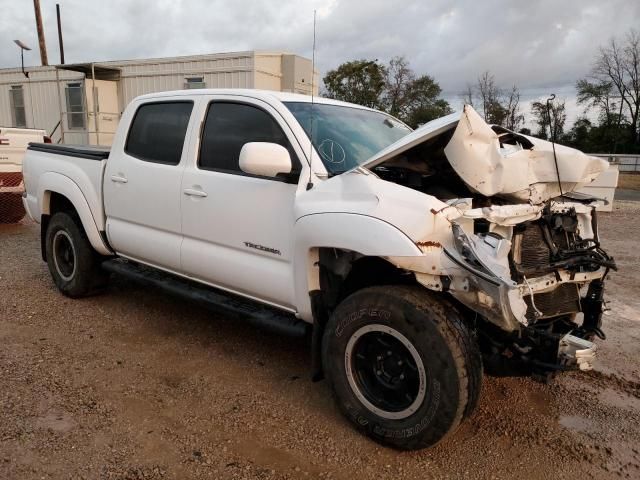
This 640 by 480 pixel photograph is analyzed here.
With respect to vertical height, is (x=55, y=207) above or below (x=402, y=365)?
above

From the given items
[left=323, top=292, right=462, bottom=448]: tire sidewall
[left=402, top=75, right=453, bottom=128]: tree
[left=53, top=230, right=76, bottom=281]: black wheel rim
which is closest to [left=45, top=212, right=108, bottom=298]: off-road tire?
[left=53, top=230, right=76, bottom=281]: black wheel rim

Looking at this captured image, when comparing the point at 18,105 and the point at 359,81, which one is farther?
the point at 359,81

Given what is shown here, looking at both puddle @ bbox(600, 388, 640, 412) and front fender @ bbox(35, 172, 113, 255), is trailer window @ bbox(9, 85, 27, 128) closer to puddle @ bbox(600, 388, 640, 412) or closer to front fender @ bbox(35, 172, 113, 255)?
front fender @ bbox(35, 172, 113, 255)

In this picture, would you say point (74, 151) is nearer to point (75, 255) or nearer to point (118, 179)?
point (118, 179)

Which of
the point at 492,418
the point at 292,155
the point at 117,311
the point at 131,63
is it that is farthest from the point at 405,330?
the point at 131,63

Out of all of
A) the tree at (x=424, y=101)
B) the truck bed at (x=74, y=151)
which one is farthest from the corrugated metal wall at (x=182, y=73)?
the tree at (x=424, y=101)

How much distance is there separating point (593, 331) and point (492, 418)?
32.3 inches

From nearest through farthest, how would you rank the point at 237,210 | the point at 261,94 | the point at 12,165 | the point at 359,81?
the point at 237,210
the point at 261,94
the point at 12,165
the point at 359,81

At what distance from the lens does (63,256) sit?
550cm

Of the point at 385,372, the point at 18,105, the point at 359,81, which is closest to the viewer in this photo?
the point at 385,372

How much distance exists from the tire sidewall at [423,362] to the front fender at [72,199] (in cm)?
283

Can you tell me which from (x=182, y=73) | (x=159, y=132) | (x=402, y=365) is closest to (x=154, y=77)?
(x=182, y=73)

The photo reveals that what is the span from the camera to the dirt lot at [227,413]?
278cm

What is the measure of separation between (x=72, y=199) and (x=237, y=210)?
89.7 inches
